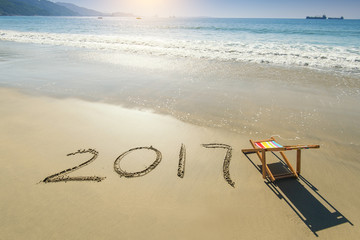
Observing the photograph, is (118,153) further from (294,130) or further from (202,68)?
(202,68)

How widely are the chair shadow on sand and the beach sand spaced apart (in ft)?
0.05

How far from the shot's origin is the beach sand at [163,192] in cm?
296

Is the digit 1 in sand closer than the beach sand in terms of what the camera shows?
No

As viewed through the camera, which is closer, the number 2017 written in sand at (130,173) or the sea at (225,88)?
the number 2017 written in sand at (130,173)

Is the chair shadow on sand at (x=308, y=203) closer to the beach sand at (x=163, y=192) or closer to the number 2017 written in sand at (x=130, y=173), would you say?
the beach sand at (x=163, y=192)

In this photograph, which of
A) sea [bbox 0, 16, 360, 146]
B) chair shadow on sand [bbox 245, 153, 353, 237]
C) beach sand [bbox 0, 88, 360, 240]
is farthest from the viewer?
sea [bbox 0, 16, 360, 146]

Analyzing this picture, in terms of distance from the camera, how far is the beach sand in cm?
296

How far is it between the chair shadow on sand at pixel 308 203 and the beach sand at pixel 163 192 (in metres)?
0.02

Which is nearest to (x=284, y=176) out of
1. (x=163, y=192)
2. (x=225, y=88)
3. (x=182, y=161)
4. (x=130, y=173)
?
(x=182, y=161)

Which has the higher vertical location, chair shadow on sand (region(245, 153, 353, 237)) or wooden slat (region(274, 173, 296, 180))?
wooden slat (region(274, 173, 296, 180))

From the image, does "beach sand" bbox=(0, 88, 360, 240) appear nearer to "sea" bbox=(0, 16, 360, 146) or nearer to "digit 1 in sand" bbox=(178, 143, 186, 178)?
"digit 1 in sand" bbox=(178, 143, 186, 178)

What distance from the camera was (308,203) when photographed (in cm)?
340

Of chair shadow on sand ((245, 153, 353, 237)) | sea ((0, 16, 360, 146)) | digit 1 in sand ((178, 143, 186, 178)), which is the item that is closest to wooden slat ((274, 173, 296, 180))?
chair shadow on sand ((245, 153, 353, 237))

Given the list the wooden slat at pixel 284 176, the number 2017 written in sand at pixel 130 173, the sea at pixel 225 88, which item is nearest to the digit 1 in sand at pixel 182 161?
the number 2017 written in sand at pixel 130 173
